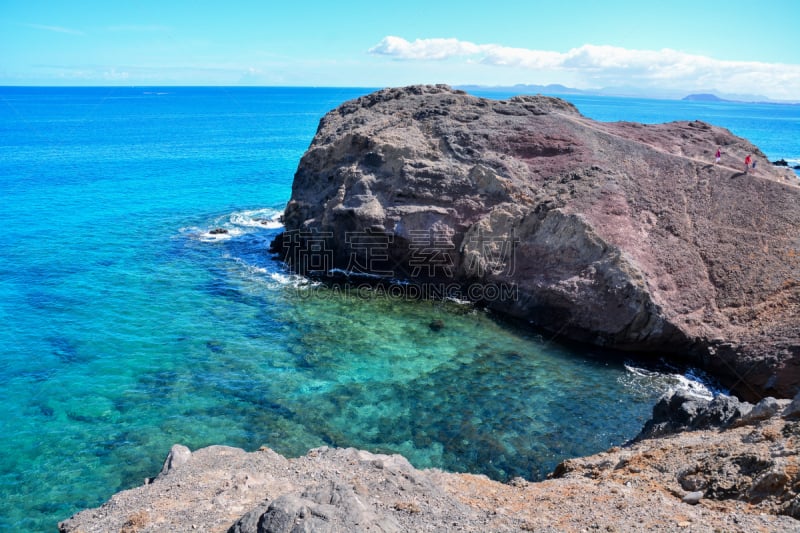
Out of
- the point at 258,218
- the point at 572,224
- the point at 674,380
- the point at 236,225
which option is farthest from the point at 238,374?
the point at 258,218

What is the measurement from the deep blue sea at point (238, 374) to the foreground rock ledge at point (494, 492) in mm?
3489

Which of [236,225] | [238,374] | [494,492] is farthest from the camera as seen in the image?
[236,225]

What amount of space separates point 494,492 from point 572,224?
18.6 metres

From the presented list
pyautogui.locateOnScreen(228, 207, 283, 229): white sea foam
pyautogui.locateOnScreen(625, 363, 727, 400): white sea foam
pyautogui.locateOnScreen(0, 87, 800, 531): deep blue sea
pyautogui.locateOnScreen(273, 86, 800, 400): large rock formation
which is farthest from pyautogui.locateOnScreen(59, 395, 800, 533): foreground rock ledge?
pyautogui.locateOnScreen(228, 207, 283, 229): white sea foam

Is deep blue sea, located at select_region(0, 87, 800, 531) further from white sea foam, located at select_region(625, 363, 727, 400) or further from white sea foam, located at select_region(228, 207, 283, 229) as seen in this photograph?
white sea foam, located at select_region(228, 207, 283, 229)

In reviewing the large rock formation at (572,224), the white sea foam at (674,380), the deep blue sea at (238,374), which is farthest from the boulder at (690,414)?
the large rock formation at (572,224)

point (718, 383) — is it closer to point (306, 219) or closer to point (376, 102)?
point (306, 219)

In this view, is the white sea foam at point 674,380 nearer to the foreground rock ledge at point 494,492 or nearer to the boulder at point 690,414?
the boulder at point 690,414

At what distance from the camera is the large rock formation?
2653 cm

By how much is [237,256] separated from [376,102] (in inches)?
707

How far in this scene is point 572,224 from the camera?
98.2ft

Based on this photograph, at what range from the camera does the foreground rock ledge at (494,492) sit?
1138 cm

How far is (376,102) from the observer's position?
45.5 metres

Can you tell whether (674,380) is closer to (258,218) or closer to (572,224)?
(572,224)
